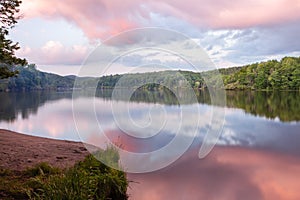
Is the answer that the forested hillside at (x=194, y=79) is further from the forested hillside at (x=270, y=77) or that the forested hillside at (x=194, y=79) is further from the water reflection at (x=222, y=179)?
the water reflection at (x=222, y=179)

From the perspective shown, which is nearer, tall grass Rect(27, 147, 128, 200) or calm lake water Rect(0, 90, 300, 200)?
tall grass Rect(27, 147, 128, 200)

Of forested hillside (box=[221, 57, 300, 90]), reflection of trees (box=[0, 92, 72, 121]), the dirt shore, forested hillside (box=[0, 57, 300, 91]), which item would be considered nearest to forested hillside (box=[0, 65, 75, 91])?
forested hillside (box=[0, 57, 300, 91])

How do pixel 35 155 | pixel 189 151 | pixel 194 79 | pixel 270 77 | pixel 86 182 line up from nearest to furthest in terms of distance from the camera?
pixel 86 182, pixel 194 79, pixel 35 155, pixel 189 151, pixel 270 77

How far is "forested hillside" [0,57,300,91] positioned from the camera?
624cm

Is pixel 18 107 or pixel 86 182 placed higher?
pixel 86 182

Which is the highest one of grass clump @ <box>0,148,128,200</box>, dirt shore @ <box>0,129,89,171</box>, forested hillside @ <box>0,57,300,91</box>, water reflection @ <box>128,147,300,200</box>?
forested hillside @ <box>0,57,300,91</box>

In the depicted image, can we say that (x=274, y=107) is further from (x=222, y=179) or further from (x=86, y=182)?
(x=86, y=182)

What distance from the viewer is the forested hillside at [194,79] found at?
624 centimetres

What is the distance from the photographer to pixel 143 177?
938cm

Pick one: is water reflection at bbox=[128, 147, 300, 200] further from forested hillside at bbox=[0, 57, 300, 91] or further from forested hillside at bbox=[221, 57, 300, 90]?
forested hillside at bbox=[221, 57, 300, 90]

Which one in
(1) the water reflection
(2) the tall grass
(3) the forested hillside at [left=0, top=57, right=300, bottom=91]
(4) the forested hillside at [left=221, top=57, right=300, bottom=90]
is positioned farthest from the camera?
(4) the forested hillside at [left=221, top=57, right=300, bottom=90]

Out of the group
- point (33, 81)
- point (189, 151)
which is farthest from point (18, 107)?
point (33, 81)

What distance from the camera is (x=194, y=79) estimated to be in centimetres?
705

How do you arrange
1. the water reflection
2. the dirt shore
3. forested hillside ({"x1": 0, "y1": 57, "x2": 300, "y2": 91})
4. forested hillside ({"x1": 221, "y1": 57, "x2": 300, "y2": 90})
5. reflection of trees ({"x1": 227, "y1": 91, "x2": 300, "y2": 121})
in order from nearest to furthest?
forested hillside ({"x1": 0, "y1": 57, "x2": 300, "y2": 91}) → the water reflection → the dirt shore → reflection of trees ({"x1": 227, "y1": 91, "x2": 300, "y2": 121}) → forested hillside ({"x1": 221, "y1": 57, "x2": 300, "y2": 90})
